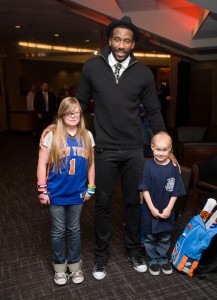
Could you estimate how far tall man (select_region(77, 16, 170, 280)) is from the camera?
2.26 meters

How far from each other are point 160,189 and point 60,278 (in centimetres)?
105

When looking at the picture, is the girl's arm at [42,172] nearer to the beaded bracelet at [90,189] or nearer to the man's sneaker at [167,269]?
the beaded bracelet at [90,189]

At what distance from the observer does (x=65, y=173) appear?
223cm

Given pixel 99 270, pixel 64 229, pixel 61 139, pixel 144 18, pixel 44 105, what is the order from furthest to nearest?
pixel 44 105, pixel 144 18, pixel 99 270, pixel 64 229, pixel 61 139

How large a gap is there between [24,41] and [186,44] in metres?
7.64

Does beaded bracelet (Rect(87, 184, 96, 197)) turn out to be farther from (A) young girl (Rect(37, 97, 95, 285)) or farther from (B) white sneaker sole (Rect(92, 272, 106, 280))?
(B) white sneaker sole (Rect(92, 272, 106, 280))

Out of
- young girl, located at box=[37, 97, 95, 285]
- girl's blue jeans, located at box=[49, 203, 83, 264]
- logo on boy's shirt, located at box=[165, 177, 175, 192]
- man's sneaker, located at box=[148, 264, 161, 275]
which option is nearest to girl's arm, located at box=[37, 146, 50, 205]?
young girl, located at box=[37, 97, 95, 285]

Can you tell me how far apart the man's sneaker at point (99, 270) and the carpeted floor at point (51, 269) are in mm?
35

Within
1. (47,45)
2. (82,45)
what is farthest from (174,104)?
(47,45)

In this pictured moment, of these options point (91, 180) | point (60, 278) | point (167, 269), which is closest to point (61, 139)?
point (91, 180)

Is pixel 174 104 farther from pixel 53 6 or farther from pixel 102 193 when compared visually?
pixel 102 193

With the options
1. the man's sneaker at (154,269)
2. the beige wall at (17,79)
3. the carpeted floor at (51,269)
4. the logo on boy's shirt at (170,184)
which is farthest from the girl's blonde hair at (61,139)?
the beige wall at (17,79)

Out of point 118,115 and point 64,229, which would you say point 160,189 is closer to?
point 118,115

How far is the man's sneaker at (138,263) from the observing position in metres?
2.54
